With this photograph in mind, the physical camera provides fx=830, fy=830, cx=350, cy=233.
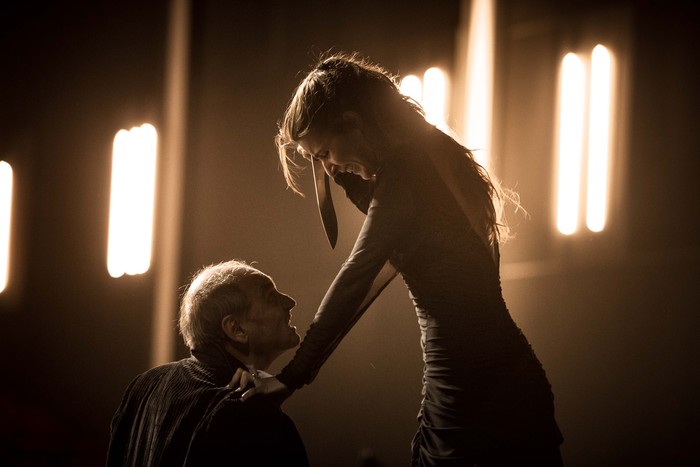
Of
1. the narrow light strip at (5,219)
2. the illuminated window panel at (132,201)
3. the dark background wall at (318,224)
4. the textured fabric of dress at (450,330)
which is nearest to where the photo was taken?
the textured fabric of dress at (450,330)

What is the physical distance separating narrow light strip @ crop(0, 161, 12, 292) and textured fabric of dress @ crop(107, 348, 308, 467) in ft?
9.88

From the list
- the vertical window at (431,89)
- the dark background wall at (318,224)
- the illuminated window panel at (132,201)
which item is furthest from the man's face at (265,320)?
the illuminated window panel at (132,201)

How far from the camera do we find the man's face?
7.77ft

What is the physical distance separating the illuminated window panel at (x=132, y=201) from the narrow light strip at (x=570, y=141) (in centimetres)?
232

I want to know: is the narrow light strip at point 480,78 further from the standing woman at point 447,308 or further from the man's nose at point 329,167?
the standing woman at point 447,308

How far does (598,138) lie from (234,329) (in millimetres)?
1355

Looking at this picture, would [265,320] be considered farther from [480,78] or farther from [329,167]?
[480,78]

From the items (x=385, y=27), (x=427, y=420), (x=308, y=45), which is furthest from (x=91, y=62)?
(x=427, y=420)

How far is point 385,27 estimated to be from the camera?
3623mm

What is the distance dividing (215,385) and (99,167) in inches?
109

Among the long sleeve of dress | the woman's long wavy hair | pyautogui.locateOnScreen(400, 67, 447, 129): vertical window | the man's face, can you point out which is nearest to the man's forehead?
the man's face

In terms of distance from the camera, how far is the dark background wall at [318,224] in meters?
2.63

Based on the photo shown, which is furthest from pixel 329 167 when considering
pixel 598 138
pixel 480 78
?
pixel 480 78

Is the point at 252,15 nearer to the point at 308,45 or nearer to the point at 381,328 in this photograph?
the point at 308,45
